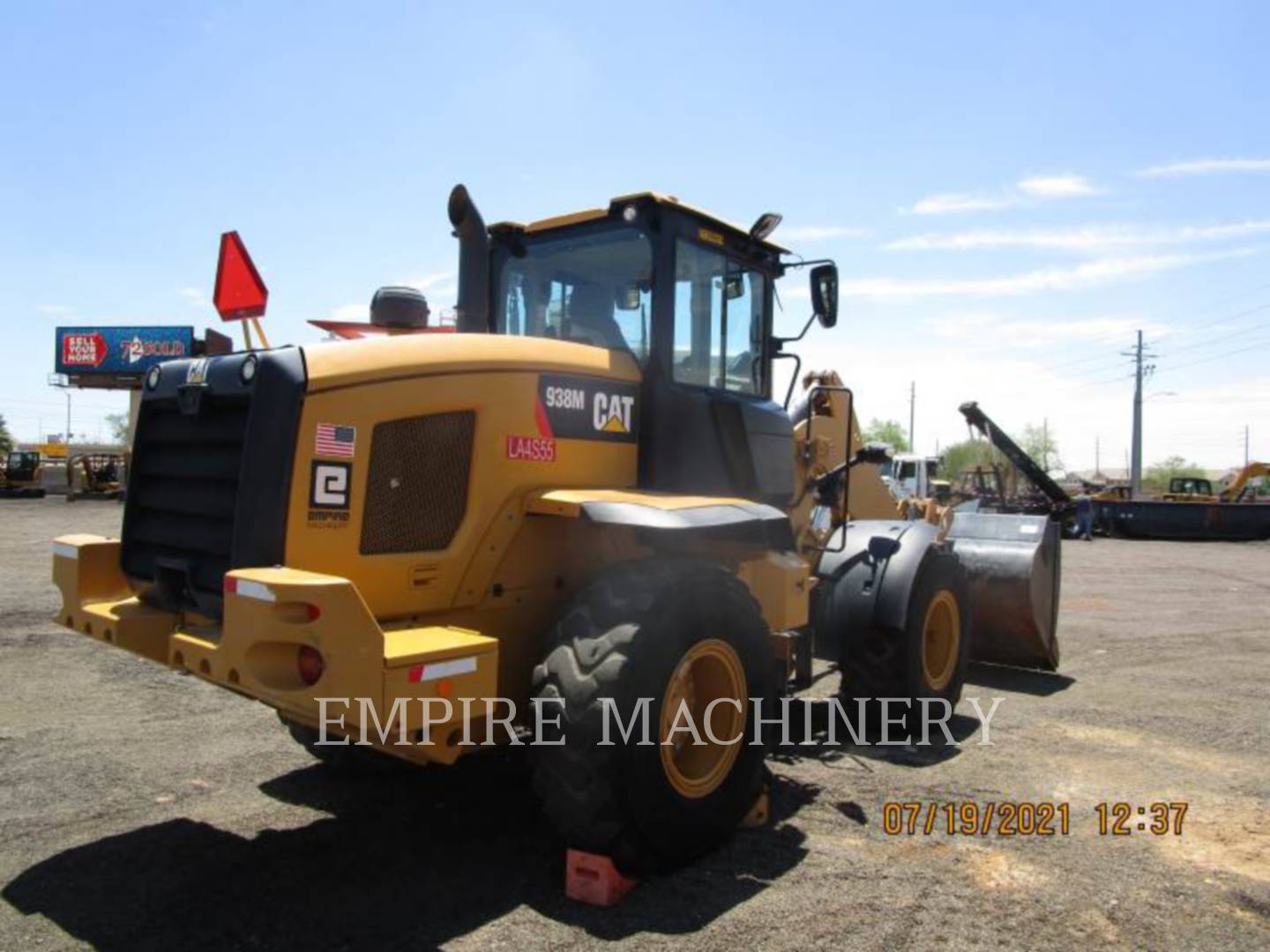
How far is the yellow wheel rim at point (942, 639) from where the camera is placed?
6.90 meters

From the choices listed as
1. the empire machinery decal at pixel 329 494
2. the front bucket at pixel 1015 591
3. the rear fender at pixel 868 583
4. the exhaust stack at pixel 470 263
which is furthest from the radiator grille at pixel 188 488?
the front bucket at pixel 1015 591

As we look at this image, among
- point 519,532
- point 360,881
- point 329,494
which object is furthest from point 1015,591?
point 329,494

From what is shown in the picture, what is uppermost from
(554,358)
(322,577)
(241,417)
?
(554,358)

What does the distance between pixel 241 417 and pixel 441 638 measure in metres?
1.24

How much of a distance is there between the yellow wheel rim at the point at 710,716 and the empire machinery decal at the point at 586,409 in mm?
1146

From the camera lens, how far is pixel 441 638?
364 centimetres

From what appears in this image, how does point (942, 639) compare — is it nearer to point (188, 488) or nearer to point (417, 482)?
point (417, 482)

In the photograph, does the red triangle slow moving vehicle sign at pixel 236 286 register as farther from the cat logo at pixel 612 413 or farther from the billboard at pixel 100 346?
the billboard at pixel 100 346

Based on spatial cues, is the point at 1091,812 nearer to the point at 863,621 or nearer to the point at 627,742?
the point at 863,621

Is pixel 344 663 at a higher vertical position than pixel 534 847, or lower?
higher

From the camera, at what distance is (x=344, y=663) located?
330cm

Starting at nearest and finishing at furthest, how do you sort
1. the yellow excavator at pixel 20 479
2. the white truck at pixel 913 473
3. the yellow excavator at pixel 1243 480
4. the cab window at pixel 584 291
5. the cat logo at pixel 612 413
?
1. the cat logo at pixel 612 413
2. the cab window at pixel 584 291
3. the white truck at pixel 913 473
4. the yellow excavator at pixel 1243 480
5. the yellow excavator at pixel 20 479

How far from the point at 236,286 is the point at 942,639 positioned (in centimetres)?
514

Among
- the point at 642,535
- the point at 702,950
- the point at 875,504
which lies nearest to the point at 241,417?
the point at 642,535
